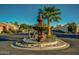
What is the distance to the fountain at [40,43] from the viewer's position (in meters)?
3.52

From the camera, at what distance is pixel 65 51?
11.5 ft

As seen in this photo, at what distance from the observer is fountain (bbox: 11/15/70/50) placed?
3.52 m

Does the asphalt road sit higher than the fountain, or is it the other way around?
the fountain

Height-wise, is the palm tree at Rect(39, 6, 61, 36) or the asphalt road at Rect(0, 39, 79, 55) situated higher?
the palm tree at Rect(39, 6, 61, 36)

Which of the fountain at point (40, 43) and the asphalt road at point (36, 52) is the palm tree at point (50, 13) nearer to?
the fountain at point (40, 43)

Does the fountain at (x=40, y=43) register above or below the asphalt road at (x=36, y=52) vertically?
above

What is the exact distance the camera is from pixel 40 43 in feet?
11.6

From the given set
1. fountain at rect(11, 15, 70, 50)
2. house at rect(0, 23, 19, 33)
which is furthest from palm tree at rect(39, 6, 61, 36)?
house at rect(0, 23, 19, 33)

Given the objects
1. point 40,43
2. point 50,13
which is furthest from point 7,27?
point 50,13

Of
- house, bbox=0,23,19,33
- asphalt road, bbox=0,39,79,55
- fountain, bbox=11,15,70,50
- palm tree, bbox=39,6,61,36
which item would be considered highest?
palm tree, bbox=39,6,61,36

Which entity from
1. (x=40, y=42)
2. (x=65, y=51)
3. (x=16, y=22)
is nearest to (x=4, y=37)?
(x=16, y=22)

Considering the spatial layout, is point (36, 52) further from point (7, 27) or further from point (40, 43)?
point (7, 27)

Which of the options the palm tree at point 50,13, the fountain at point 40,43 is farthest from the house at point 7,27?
the palm tree at point 50,13

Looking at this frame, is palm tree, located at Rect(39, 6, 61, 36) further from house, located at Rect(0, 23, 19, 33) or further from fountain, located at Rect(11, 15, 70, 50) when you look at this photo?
house, located at Rect(0, 23, 19, 33)
